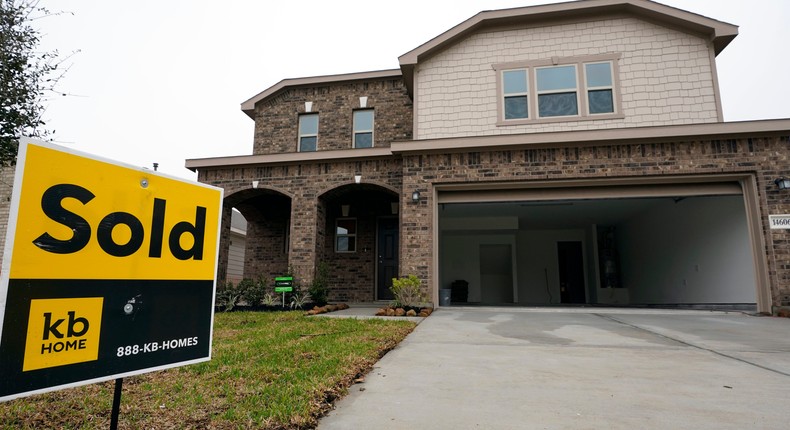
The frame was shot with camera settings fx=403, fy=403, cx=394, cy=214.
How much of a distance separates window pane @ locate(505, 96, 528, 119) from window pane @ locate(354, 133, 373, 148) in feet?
14.1

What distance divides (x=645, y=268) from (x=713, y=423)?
14.5 meters

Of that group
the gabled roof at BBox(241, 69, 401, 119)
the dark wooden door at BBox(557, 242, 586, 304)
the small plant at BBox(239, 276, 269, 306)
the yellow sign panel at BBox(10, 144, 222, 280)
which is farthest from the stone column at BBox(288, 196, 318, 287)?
the dark wooden door at BBox(557, 242, 586, 304)

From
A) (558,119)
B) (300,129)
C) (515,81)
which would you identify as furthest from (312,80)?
(558,119)

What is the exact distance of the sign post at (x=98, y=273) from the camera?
1.29 m

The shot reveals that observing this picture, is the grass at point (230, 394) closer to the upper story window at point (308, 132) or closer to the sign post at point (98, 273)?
the sign post at point (98, 273)

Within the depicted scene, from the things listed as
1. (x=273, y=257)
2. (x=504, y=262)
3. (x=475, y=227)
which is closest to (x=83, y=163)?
(x=273, y=257)

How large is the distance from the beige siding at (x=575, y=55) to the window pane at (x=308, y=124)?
4160 millimetres

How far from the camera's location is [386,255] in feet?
40.5

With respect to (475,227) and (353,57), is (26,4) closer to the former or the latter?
(475,227)

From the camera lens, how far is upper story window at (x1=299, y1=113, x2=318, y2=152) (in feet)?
41.0

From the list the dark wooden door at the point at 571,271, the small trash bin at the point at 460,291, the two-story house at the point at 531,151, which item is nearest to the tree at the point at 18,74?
the two-story house at the point at 531,151

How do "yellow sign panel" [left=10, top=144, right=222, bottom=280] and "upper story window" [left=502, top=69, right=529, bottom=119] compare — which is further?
"upper story window" [left=502, top=69, right=529, bottom=119]

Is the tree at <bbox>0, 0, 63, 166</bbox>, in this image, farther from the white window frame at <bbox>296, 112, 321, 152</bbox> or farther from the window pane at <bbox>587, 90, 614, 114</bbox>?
the window pane at <bbox>587, 90, 614, 114</bbox>

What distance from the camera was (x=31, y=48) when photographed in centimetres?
761
